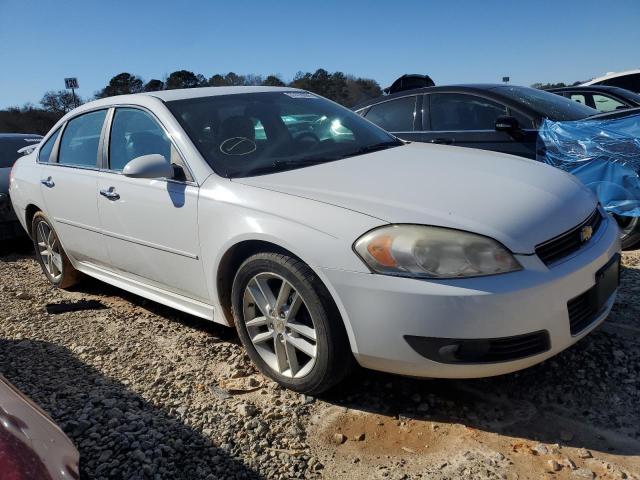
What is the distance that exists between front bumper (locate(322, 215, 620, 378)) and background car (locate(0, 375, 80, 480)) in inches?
48.6

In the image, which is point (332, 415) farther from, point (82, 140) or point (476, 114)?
point (476, 114)

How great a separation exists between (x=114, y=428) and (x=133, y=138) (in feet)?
6.18

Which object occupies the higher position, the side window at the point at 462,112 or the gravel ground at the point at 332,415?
the side window at the point at 462,112

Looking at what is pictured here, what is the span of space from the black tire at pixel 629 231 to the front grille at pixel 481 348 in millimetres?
2673

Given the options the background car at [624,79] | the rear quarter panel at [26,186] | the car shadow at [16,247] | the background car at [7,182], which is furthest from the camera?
the background car at [624,79]

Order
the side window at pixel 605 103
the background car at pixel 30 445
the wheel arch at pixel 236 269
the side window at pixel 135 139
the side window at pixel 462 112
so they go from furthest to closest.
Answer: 1. the side window at pixel 605 103
2. the side window at pixel 462 112
3. the side window at pixel 135 139
4. the wheel arch at pixel 236 269
5. the background car at pixel 30 445

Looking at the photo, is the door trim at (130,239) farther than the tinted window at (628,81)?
No

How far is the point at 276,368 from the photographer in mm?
2855

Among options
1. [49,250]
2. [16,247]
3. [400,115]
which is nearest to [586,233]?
[400,115]

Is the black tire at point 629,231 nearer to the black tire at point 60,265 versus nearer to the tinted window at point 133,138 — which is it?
the tinted window at point 133,138

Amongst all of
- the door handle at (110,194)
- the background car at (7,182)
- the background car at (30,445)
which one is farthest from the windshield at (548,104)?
the background car at (7,182)

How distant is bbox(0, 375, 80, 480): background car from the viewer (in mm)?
1281

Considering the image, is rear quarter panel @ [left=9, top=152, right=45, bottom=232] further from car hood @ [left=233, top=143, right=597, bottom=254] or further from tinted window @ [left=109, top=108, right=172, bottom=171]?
car hood @ [left=233, top=143, right=597, bottom=254]

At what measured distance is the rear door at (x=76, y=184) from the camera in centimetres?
391
